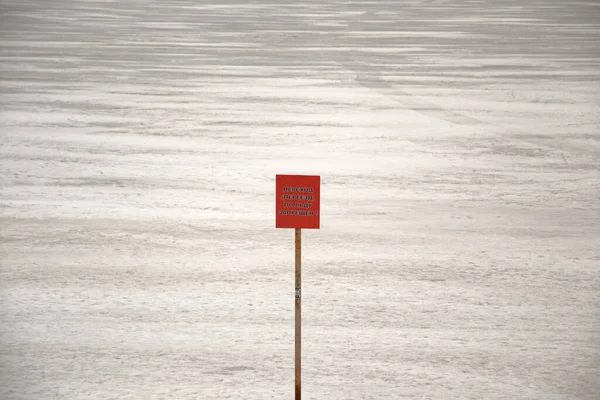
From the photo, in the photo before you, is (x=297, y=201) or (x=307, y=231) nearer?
(x=297, y=201)

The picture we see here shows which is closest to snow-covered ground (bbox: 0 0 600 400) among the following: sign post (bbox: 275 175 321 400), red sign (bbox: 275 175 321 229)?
sign post (bbox: 275 175 321 400)

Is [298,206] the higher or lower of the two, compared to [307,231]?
higher

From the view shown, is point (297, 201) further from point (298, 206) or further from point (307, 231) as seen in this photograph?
point (307, 231)

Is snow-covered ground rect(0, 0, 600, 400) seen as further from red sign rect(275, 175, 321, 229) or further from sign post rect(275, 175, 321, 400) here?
red sign rect(275, 175, 321, 229)

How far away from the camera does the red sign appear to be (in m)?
6.14

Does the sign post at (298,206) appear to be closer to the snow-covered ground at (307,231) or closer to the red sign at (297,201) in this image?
the red sign at (297,201)

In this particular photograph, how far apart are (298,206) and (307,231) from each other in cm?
411

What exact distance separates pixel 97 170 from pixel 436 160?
4.17 metres

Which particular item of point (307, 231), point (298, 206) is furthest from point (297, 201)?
point (307, 231)

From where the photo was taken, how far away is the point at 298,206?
6.25 meters

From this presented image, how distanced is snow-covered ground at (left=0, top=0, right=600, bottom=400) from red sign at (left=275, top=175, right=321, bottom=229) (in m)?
1.15

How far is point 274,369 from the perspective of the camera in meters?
7.05

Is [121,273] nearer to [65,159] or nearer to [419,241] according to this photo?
[419,241]

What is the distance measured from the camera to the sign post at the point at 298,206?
20.2 feet
